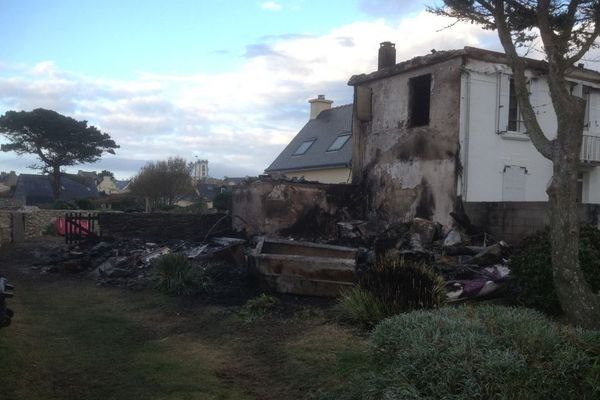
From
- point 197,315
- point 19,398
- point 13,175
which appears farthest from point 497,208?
point 13,175

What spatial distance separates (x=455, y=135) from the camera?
1389cm

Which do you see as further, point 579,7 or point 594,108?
point 594,108

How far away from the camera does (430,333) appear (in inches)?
170

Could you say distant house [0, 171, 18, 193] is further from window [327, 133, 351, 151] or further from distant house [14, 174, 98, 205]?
window [327, 133, 351, 151]

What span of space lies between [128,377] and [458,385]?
340 centimetres

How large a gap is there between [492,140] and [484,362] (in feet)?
37.1

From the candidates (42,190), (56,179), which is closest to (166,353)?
(56,179)

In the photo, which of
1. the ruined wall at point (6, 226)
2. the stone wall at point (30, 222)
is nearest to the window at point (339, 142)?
the stone wall at point (30, 222)

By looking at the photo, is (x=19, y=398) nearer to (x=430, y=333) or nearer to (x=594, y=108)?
(x=430, y=333)

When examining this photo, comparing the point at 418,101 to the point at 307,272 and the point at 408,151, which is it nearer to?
the point at 408,151

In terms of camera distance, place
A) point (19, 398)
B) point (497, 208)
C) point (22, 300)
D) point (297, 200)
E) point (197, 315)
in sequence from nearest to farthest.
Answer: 1. point (19, 398)
2. point (197, 315)
3. point (22, 300)
4. point (497, 208)
5. point (297, 200)

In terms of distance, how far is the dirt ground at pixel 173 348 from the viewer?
17.4 ft

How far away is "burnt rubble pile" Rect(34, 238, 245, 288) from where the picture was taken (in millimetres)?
11984

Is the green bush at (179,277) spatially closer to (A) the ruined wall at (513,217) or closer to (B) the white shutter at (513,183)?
(A) the ruined wall at (513,217)
